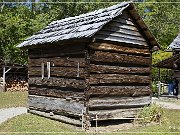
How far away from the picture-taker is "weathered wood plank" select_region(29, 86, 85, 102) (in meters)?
17.7

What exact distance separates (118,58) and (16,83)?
2197 centimetres

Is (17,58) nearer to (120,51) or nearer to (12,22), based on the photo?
(12,22)

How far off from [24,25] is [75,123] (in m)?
34.4

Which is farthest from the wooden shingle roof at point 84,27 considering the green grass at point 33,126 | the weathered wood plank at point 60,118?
the green grass at point 33,126

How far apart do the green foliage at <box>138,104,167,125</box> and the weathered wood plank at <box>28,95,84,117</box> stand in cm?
340

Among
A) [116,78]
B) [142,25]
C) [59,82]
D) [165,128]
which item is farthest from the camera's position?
[142,25]

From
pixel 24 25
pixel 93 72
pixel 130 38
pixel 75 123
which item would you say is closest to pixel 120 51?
pixel 130 38

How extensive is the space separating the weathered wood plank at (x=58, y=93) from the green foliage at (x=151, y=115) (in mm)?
3472

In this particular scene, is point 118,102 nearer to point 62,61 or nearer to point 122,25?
point 62,61

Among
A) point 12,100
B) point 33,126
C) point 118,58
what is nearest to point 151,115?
point 118,58

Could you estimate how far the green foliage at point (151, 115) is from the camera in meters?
18.7

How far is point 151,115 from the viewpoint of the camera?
18.9 m

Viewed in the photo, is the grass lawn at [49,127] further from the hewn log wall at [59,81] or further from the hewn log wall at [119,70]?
the hewn log wall at [119,70]

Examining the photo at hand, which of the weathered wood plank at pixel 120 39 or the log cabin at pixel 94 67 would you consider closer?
the log cabin at pixel 94 67
